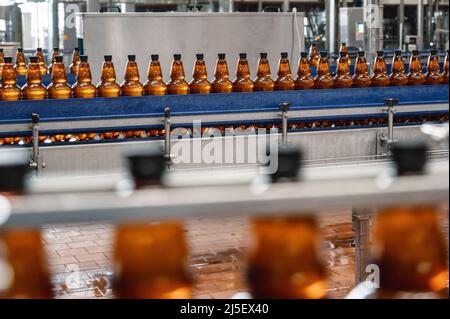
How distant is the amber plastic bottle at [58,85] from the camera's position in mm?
2506

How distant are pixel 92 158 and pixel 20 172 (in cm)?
183

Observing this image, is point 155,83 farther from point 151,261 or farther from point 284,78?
point 151,261

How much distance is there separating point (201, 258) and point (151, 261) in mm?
2894

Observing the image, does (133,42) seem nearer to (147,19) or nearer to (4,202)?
(147,19)

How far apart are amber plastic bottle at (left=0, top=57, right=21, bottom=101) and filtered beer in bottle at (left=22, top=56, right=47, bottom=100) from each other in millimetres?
30

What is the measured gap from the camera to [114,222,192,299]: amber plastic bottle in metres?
0.70

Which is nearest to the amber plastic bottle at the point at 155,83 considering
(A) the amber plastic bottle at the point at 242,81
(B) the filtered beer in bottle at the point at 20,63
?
(A) the amber plastic bottle at the point at 242,81

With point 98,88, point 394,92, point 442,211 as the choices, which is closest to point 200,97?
point 98,88

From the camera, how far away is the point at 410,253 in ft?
2.51

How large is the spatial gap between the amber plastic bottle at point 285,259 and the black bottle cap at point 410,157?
0.10 meters

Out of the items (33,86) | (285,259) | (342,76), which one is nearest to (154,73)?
(33,86)

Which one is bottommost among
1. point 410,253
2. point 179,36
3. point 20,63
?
point 410,253

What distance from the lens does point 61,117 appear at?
243 centimetres
